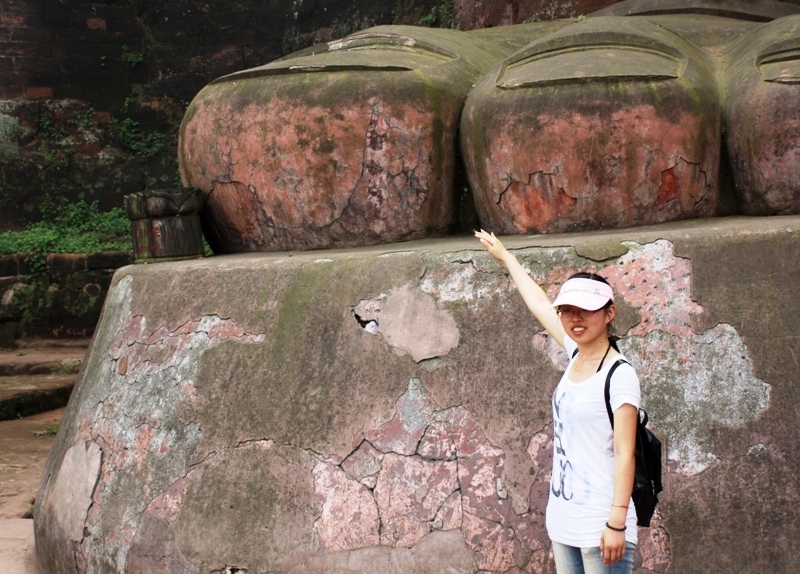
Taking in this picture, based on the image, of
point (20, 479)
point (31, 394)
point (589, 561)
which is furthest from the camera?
point (31, 394)

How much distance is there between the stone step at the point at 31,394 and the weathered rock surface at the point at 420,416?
2.93 m

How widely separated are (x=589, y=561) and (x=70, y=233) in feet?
20.9

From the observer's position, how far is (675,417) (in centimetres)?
195

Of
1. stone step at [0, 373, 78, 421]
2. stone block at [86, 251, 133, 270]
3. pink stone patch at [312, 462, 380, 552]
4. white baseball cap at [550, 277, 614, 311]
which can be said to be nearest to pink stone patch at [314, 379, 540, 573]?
pink stone patch at [312, 462, 380, 552]

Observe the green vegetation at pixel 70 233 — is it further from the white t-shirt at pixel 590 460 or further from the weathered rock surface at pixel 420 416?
the white t-shirt at pixel 590 460

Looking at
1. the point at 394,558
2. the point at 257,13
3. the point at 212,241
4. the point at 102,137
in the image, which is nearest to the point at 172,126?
the point at 102,137

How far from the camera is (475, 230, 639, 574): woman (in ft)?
4.82

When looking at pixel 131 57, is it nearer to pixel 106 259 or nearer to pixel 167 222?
pixel 106 259

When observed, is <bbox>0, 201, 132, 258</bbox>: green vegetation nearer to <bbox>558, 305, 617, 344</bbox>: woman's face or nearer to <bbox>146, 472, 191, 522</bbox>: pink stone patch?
<bbox>146, 472, 191, 522</bbox>: pink stone patch

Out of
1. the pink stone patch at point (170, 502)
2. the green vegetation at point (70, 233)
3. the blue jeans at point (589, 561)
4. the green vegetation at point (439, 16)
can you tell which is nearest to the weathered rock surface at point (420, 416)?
the pink stone patch at point (170, 502)

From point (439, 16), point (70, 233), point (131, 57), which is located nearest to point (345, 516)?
point (439, 16)

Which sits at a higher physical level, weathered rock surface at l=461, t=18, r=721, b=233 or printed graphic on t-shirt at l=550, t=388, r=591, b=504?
weathered rock surface at l=461, t=18, r=721, b=233

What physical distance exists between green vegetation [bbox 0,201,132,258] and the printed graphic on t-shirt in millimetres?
5741

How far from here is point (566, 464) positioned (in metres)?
1.56
